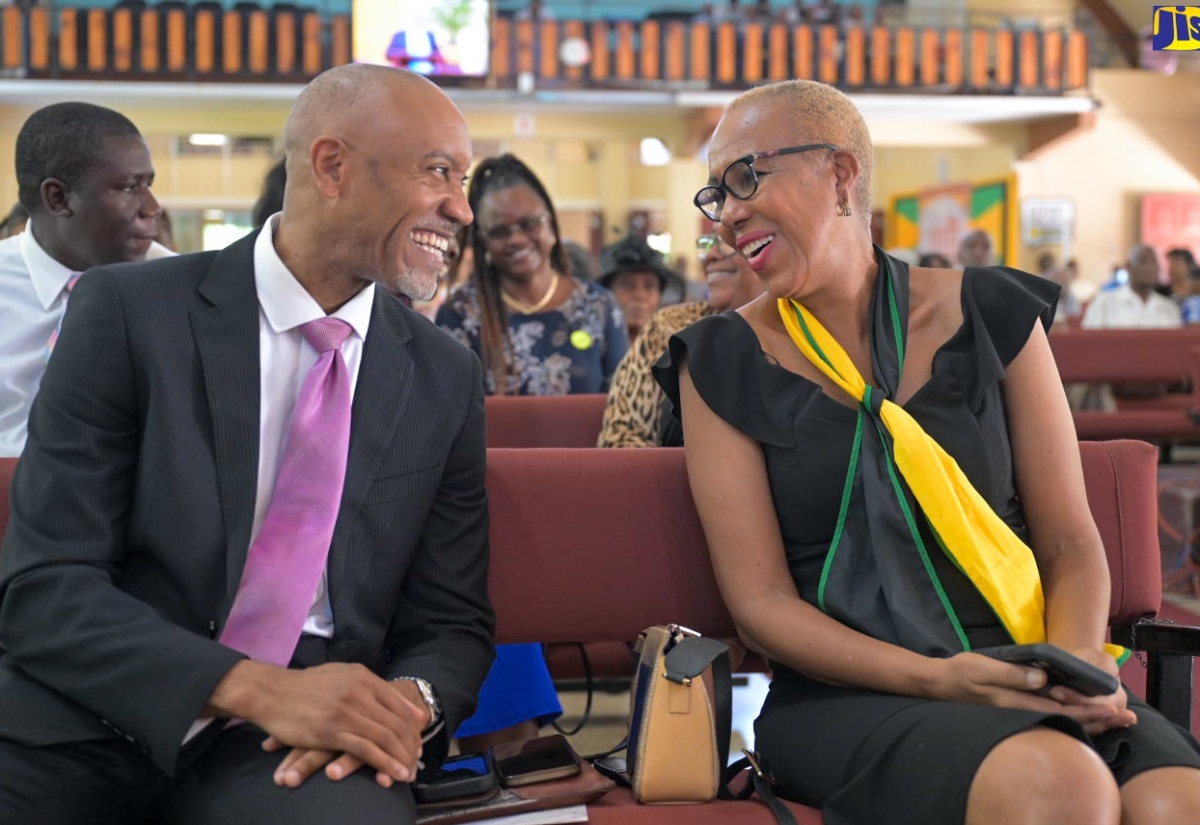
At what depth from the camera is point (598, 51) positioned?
699 inches

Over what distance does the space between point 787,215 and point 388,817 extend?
1160 millimetres

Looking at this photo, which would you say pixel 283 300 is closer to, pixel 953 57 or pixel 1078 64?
pixel 953 57

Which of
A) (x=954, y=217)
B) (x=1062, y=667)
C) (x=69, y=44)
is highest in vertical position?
(x=69, y=44)

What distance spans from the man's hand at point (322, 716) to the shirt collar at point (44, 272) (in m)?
1.43

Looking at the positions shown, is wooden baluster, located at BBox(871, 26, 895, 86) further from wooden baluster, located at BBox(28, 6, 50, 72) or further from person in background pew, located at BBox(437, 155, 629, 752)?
person in background pew, located at BBox(437, 155, 629, 752)

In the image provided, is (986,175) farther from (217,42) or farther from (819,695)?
(819,695)

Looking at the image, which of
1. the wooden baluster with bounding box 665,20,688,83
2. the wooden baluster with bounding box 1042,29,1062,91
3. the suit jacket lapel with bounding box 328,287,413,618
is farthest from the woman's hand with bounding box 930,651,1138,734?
the wooden baluster with bounding box 1042,29,1062,91

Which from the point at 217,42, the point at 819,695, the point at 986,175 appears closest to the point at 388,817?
the point at 819,695

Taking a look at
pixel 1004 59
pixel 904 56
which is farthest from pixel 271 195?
pixel 1004 59

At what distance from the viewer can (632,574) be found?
244 cm

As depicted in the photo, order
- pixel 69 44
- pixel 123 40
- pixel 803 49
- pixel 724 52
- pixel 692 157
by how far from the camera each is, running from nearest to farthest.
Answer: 1. pixel 69 44
2. pixel 123 40
3. pixel 724 52
4. pixel 803 49
5. pixel 692 157

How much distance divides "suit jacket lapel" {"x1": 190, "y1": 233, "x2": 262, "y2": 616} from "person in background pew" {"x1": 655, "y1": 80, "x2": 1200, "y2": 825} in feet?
2.32

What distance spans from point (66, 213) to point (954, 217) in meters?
14.5

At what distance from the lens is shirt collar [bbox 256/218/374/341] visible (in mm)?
2062
